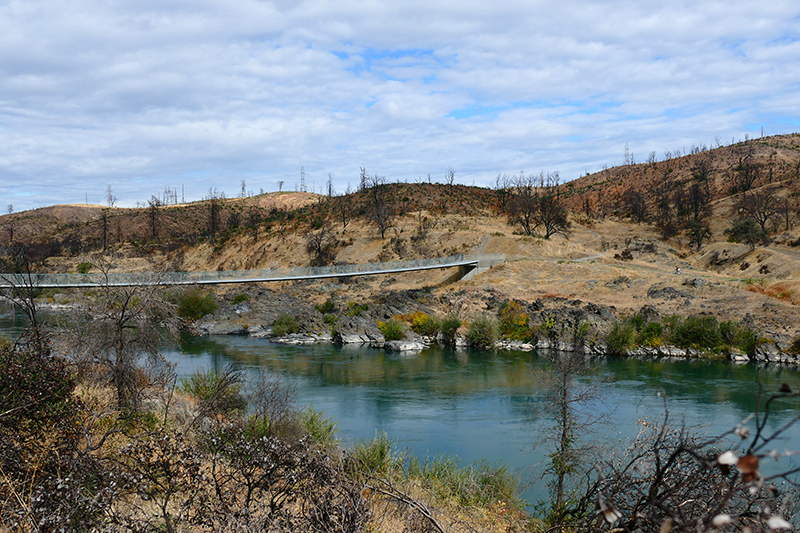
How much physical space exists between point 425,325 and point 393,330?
2.88m

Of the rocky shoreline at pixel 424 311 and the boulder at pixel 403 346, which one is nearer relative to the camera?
the rocky shoreline at pixel 424 311

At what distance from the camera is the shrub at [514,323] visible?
36.1 meters

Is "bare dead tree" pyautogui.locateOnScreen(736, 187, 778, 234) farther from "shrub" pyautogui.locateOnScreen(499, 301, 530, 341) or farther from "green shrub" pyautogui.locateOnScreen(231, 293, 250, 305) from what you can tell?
"green shrub" pyautogui.locateOnScreen(231, 293, 250, 305)

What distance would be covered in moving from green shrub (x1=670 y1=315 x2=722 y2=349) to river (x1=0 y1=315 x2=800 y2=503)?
1.95 metres

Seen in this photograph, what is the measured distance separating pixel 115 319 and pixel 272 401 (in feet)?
13.7

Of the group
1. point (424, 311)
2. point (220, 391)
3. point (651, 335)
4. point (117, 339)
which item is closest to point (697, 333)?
point (651, 335)

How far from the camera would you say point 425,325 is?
38.8m

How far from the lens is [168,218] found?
10325 centimetres

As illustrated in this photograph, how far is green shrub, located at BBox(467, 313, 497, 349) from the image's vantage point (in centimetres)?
3534

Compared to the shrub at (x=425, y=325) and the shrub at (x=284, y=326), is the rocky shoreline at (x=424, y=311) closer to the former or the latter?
the shrub at (x=284, y=326)

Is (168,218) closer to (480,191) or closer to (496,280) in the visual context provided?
(480,191)

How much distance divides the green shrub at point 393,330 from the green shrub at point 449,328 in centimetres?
261

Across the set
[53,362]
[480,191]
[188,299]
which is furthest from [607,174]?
[53,362]

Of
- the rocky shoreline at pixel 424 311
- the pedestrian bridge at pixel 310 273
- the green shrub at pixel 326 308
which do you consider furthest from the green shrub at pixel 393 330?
the pedestrian bridge at pixel 310 273
